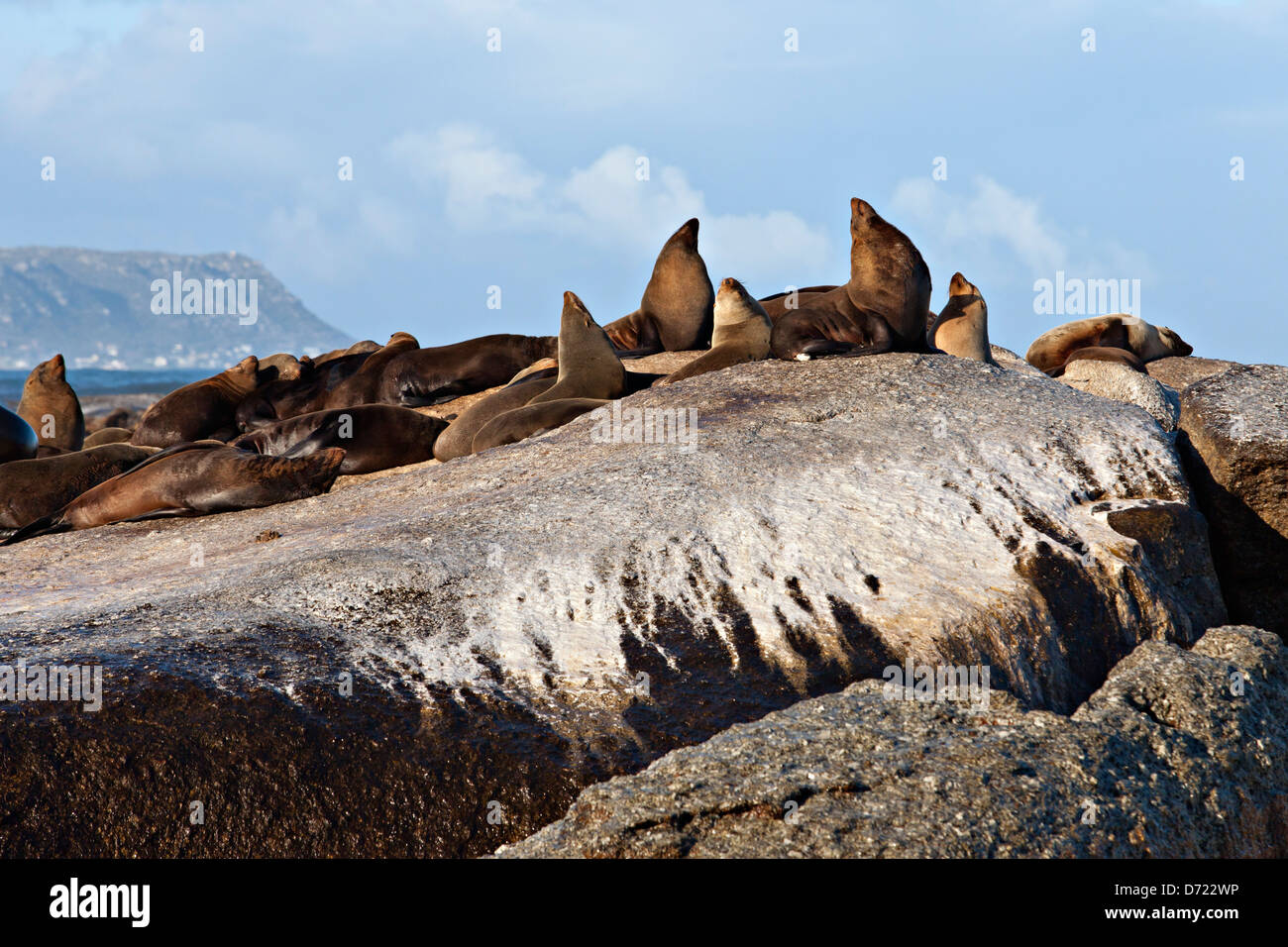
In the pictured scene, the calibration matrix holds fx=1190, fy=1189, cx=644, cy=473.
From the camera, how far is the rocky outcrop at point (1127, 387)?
10703mm

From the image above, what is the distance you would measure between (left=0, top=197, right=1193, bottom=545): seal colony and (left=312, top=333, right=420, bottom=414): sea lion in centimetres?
2

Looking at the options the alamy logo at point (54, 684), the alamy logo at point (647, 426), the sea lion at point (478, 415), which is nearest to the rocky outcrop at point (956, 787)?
the alamy logo at point (54, 684)

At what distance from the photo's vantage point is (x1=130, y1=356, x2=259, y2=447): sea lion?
1265 cm

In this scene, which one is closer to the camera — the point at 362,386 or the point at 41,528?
the point at 41,528

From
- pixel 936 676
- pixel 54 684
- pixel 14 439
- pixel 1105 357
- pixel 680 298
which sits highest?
pixel 680 298

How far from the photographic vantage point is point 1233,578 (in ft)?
23.1

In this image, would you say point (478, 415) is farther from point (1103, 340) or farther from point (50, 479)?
point (1103, 340)

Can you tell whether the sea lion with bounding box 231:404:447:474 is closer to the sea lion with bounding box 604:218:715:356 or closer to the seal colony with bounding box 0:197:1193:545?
the seal colony with bounding box 0:197:1193:545

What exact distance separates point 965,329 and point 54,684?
8850 mm

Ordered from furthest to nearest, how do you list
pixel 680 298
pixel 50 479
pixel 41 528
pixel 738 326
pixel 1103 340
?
pixel 1103 340 → pixel 680 298 → pixel 738 326 → pixel 50 479 → pixel 41 528

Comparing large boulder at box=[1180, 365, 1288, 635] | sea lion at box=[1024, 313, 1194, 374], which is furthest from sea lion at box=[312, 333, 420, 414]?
large boulder at box=[1180, 365, 1288, 635]

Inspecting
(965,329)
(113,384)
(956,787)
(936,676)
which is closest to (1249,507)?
(936,676)

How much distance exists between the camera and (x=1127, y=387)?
10922mm
